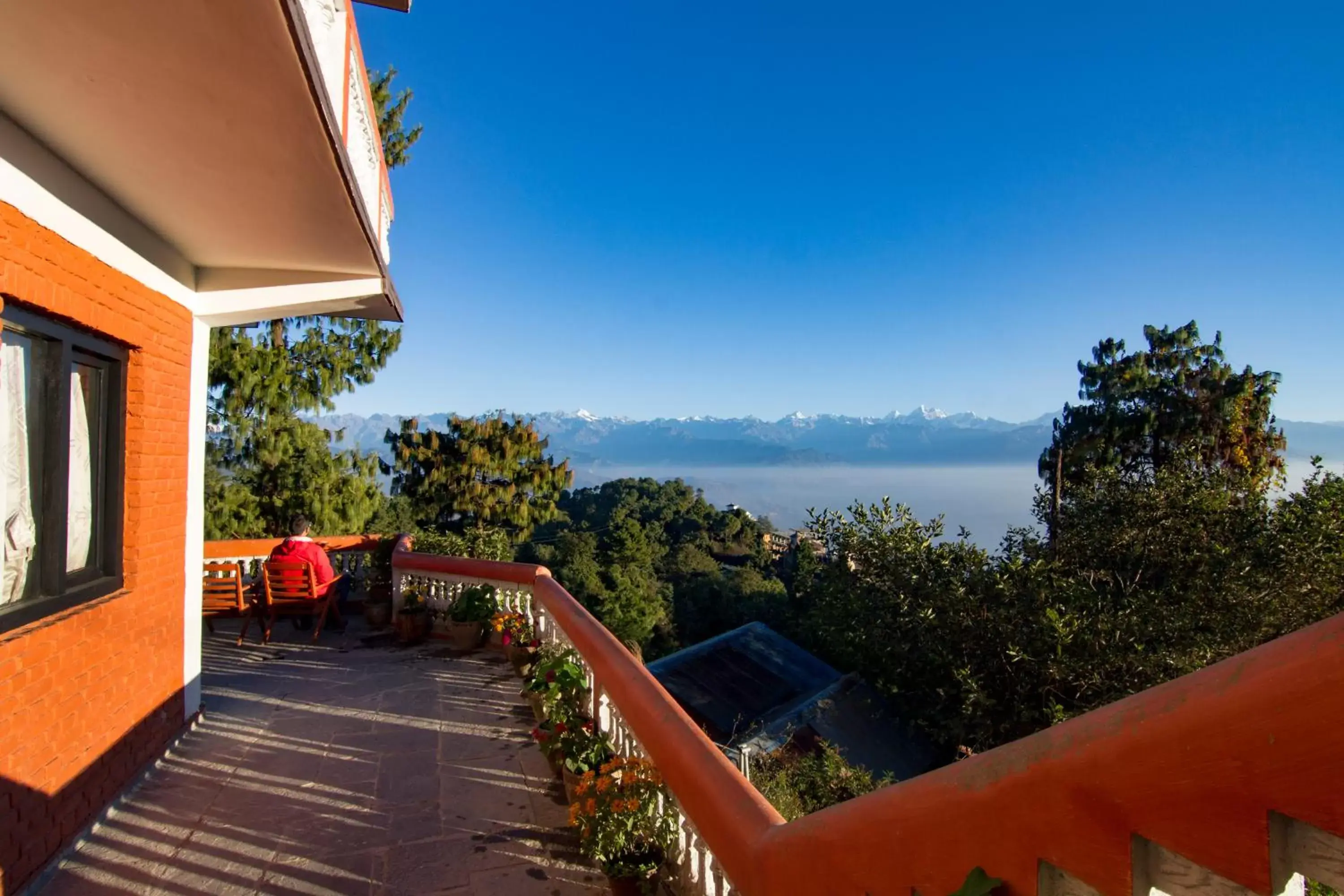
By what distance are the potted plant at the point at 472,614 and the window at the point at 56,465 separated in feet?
9.09

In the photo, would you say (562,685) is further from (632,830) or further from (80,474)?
(80,474)

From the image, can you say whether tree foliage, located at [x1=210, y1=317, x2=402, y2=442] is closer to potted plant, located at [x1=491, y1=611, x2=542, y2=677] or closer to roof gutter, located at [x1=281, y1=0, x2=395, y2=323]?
potted plant, located at [x1=491, y1=611, x2=542, y2=677]

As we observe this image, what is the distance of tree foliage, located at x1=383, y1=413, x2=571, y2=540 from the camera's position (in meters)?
19.5

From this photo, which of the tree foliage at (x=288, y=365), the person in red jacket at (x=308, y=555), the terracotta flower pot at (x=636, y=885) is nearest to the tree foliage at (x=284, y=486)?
the tree foliage at (x=288, y=365)

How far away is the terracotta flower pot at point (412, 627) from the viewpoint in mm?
6352

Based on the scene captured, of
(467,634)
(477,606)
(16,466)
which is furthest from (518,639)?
(16,466)

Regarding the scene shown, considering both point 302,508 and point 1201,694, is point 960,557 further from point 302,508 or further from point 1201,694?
point 1201,694

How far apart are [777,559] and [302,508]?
156 feet

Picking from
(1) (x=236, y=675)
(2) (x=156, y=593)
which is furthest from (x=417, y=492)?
(2) (x=156, y=593)

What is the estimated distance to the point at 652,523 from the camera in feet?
198

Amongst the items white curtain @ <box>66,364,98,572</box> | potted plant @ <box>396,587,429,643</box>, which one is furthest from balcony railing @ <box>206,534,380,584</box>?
white curtain @ <box>66,364,98,572</box>

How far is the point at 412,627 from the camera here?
20.9ft

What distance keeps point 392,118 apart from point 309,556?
36.9 feet

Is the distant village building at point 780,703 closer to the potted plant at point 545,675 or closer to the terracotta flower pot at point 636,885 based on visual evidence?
the potted plant at point 545,675
